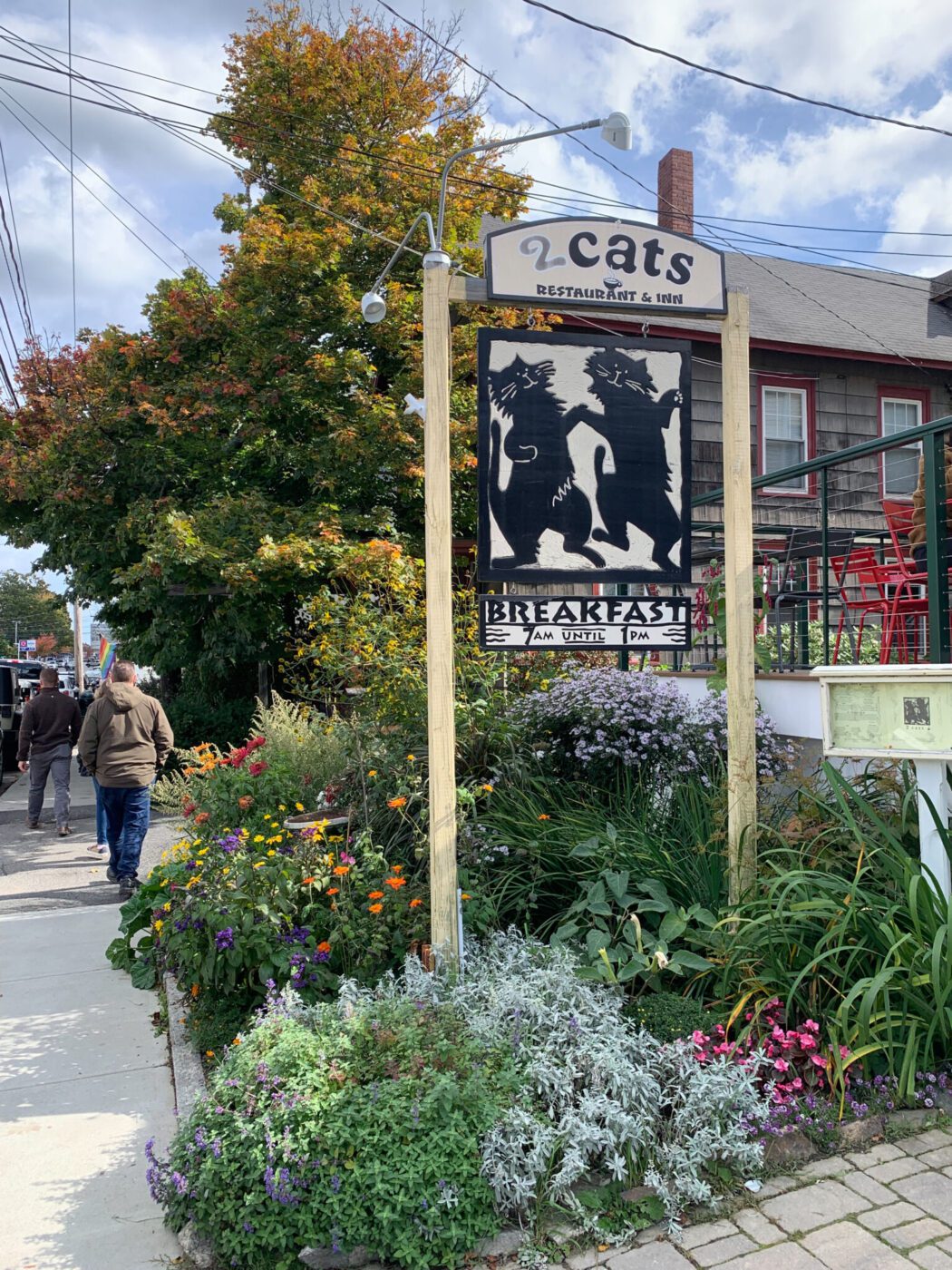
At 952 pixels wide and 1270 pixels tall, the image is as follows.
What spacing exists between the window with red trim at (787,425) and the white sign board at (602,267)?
1042 centimetres

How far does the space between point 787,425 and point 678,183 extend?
4735 millimetres

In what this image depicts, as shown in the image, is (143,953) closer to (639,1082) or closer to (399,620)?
(399,620)

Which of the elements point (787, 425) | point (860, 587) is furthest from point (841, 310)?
point (860, 587)

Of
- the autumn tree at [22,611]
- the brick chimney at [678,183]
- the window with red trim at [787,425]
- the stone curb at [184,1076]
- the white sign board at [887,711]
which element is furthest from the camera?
the autumn tree at [22,611]

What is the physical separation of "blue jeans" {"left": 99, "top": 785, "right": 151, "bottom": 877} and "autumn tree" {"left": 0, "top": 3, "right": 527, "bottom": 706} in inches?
145

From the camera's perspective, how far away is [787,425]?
14305 mm

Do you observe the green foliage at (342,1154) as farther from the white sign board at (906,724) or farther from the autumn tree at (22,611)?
the autumn tree at (22,611)

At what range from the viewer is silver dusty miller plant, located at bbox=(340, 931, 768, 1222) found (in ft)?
8.55

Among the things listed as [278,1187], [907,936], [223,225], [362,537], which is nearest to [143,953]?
[278,1187]

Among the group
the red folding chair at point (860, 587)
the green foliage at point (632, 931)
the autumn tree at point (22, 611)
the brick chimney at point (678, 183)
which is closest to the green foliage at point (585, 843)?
the green foliage at point (632, 931)

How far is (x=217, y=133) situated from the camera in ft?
43.1

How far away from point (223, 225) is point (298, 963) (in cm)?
1308

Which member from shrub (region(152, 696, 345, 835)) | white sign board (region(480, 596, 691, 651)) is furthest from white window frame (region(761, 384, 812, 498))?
white sign board (region(480, 596, 691, 651))

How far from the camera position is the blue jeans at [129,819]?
22.7 ft
